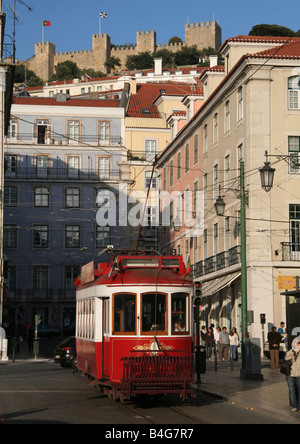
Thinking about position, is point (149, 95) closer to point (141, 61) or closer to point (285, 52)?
point (285, 52)

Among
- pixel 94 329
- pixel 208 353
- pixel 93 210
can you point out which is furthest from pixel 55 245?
pixel 94 329

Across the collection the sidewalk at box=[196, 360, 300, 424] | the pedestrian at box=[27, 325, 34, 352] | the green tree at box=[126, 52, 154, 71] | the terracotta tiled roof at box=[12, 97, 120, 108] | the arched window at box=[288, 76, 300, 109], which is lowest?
the sidewalk at box=[196, 360, 300, 424]

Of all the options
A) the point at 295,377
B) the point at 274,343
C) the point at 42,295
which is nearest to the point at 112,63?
the point at 42,295

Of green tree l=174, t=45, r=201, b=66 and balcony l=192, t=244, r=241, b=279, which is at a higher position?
green tree l=174, t=45, r=201, b=66

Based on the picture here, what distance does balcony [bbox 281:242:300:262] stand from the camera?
37912mm

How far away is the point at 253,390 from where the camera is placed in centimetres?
2127

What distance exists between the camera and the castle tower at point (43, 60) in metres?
180

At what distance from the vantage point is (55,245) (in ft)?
239

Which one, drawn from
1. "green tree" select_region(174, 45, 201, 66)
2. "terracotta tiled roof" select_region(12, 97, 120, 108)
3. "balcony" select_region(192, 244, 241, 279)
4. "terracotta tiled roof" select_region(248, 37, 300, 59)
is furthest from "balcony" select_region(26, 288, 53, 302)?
"green tree" select_region(174, 45, 201, 66)

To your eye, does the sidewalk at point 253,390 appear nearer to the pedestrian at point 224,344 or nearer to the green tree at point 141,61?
the pedestrian at point 224,344

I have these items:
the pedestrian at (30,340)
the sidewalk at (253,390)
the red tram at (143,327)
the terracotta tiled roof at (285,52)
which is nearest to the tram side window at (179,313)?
the red tram at (143,327)

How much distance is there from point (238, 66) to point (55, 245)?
37055 millimetres

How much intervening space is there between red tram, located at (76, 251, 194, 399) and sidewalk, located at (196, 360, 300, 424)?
1.85 meters

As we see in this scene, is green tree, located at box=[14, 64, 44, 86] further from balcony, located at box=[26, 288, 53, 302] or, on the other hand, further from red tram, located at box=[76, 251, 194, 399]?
red tram, located at box=[76, 251, 194, 399]
